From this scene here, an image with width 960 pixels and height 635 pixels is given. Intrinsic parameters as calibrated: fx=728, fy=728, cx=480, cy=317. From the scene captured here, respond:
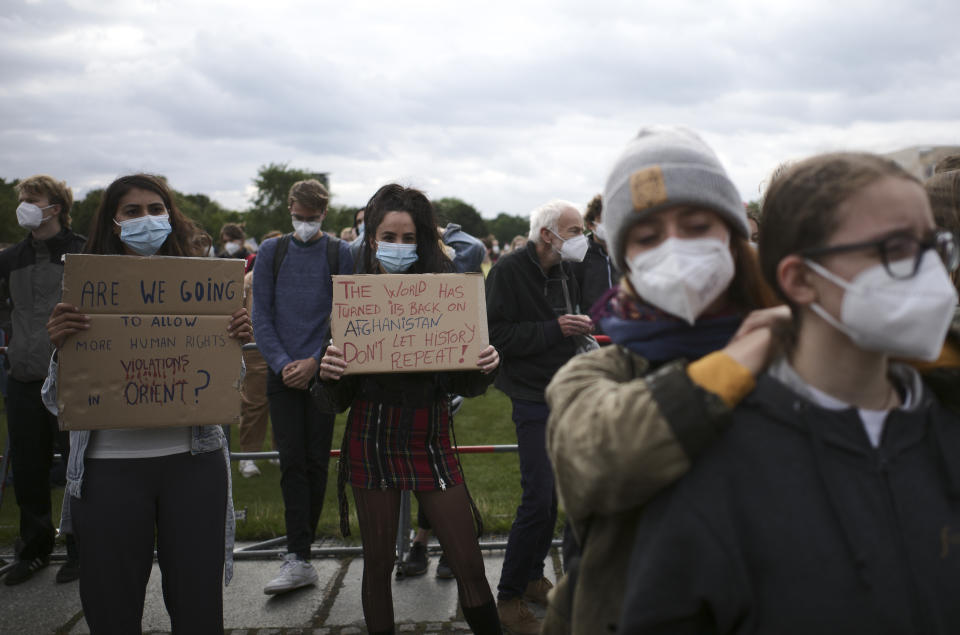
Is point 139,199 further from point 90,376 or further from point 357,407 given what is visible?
point 357,407

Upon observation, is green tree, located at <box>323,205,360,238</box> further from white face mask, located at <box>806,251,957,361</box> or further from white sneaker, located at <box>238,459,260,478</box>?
white face mask, located at <box>806,251,957,361</box>

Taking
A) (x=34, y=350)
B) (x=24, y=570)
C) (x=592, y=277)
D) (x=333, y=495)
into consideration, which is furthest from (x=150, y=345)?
(x=333, y=495)

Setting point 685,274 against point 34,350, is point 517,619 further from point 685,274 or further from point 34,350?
point 34,350

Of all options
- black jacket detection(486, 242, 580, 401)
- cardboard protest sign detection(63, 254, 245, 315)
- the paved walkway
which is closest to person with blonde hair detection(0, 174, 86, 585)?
the paved walkway

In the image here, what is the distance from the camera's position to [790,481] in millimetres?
1247

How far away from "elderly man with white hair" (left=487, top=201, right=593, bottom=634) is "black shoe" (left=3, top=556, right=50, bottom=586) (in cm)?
305

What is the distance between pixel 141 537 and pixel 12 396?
262cm

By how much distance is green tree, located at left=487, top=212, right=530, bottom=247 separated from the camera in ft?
440

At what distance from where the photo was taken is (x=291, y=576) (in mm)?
4379

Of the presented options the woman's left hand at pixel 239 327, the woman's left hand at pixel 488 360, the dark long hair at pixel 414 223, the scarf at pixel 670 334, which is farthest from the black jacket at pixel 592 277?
the scarf at pixel 670 334

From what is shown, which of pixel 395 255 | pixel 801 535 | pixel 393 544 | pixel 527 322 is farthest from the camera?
pixel 527 322

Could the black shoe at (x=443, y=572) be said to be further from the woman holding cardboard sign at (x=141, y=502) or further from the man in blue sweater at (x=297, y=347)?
the woman holding cardboard sign at (x=141, y=502)

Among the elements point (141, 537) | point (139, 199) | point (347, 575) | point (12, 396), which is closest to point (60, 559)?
point (12, 396)

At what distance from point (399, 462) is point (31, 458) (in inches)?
119
